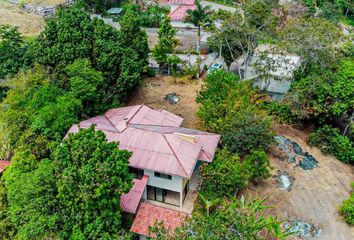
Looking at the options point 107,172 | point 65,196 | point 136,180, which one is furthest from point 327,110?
point 65,196

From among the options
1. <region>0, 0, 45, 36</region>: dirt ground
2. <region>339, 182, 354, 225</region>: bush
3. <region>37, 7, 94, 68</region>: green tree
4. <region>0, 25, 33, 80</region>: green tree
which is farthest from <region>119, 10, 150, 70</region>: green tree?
<region>339, 182, 354, 225</region>: bush

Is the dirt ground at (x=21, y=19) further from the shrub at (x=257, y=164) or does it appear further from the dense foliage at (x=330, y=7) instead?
the dense foliage at (x=330, y=7)

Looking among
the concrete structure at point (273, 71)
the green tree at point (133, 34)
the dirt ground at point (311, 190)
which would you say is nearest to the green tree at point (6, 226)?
the dirt ground at point (311, 190)

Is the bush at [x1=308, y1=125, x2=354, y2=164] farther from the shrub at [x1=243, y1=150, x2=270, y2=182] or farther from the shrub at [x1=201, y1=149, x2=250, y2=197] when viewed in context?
the shrub at [x1=201, y1=149, x2=250, y2=197]

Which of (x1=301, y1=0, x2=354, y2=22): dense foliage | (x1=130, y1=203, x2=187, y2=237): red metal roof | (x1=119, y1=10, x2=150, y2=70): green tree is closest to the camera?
(x1=130, y1=203, x2=187, y2=237): red metal roof

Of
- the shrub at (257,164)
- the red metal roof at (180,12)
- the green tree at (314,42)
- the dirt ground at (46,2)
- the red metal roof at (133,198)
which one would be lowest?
the dirt ground at (46,2)

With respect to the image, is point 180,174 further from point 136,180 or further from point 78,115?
point 78,115
